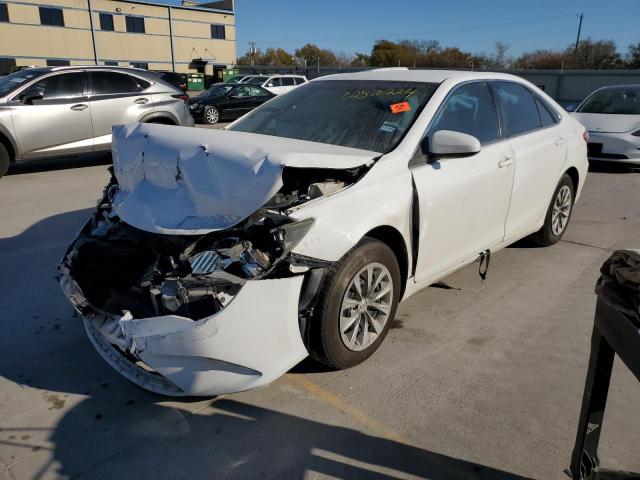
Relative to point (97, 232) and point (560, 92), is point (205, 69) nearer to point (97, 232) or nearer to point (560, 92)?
point (560, 92)

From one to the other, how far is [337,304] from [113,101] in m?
7.85

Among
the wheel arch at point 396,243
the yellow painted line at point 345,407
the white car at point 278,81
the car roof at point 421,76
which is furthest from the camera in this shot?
the white car at point 278,81

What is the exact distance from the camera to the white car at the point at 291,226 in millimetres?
2531

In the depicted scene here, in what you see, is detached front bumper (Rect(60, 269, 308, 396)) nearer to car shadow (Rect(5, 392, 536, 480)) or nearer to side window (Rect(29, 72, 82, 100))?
A: car shadow (Rect(5, 392, 536, 480))

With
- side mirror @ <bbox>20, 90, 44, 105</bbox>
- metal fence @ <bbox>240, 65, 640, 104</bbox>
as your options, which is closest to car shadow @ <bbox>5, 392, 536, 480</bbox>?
side mirror @ <bbox>20, 90, 44, 105</bbox>

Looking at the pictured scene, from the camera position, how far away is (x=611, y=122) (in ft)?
30.7

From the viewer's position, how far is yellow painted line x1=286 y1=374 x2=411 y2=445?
8.70 feet

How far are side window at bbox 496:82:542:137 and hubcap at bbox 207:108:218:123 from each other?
13.6m

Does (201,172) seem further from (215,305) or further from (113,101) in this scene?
(113,101)

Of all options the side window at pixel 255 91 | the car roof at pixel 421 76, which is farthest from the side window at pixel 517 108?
the side window at pixel 255 91

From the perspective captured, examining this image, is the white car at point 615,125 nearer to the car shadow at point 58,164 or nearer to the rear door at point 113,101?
the rear door at point 113,101

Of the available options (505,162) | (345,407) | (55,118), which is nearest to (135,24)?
(55,118)

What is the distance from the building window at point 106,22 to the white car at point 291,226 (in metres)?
54.7

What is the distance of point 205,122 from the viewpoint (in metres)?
17.0
